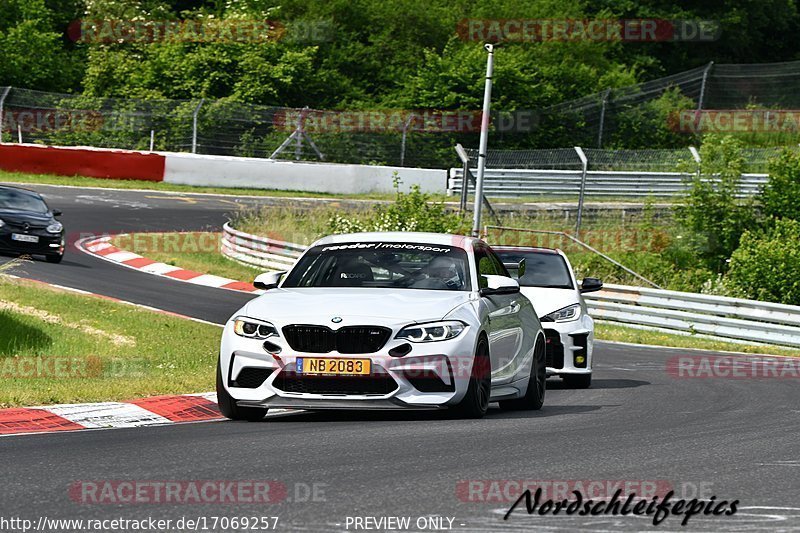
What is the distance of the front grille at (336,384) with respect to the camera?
31.7 ft

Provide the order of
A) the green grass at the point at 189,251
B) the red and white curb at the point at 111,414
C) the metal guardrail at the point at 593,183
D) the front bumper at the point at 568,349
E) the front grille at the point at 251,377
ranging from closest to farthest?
the red and white curb at the point at 111,414 < the front grille at the point at 251,377 < the front bumper at the point at 568,349 < the green grass at the point at 189,251 < the metal guardrail at the point at 593,183

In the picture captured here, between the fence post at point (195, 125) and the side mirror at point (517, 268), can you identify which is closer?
the side mirror at point (517, 268)

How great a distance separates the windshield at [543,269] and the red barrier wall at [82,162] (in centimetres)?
2612

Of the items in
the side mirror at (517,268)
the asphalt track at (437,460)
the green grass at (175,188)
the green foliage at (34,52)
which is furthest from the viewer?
the green foliage at (34,52)

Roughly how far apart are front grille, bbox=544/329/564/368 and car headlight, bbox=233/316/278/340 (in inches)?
222

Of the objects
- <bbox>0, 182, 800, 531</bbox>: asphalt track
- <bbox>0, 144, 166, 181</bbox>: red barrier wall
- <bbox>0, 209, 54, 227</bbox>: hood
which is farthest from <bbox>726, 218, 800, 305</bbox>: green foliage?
<bbox>0, 144, 166, 181</bbox>: red barrier wall

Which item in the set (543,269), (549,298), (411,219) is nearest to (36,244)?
(411,219)

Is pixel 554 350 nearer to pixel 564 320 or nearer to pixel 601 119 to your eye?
pixel 564 320

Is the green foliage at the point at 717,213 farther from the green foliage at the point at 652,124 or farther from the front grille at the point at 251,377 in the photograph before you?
the front grille at the point at 251,377

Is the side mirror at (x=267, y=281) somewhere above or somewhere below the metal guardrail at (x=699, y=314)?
above

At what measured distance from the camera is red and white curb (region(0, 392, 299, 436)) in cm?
955

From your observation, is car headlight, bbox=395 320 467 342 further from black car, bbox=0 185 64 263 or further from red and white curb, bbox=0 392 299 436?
black car, bbox=0 185 64 263

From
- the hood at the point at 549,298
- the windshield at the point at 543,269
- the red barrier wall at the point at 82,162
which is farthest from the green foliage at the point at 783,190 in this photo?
the hood at the point at 549,298

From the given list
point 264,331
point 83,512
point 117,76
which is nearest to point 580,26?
point 117,76
